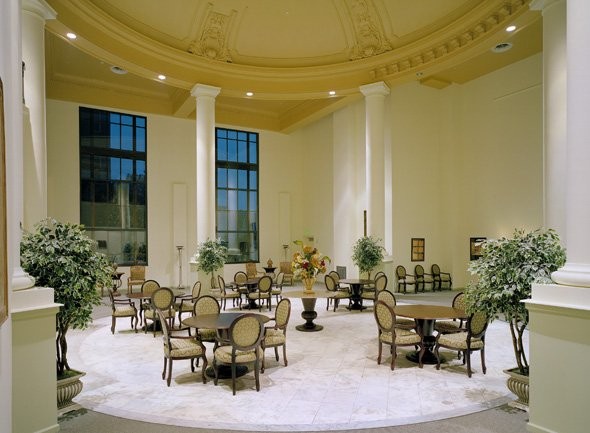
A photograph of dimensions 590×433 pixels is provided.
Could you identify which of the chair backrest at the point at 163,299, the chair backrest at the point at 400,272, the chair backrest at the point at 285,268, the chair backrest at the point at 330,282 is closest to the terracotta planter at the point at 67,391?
the chair backrest at the point at 163,299

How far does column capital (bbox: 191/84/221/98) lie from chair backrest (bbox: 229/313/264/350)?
8533 millimetres

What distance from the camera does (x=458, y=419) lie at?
4254 millimetres

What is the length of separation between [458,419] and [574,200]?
2395 millimetres

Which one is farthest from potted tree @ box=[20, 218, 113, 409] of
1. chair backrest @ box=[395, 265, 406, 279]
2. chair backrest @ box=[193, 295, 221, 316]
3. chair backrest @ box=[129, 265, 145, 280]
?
chair backrest @ box=[395, 265, 406, 279]

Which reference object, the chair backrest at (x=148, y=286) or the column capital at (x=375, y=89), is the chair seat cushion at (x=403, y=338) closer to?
the chair backrest at (x=148, y=286)

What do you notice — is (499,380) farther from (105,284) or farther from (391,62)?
(391,62)

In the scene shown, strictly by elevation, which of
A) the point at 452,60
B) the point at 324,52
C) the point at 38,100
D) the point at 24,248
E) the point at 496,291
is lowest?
the point at 496,291

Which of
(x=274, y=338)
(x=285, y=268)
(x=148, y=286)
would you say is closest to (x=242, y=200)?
(x=285, y=268)

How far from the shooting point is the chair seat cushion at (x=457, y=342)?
18.5 ft

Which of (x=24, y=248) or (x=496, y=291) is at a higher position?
(x=24, y=248)

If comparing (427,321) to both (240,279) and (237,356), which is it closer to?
(237,356)

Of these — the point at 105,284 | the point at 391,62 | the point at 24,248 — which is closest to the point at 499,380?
the point at 105,284

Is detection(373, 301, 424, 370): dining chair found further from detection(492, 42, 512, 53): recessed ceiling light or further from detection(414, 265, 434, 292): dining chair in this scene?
detection(492, 42, 512, 53): recessed ceiling light

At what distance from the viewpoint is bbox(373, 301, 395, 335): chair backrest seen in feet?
19.6
